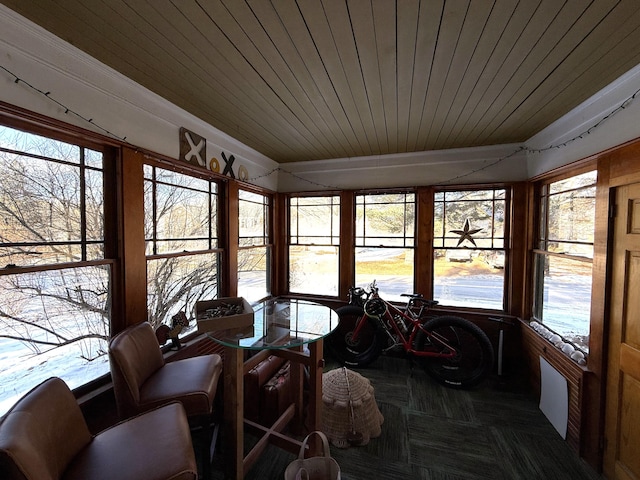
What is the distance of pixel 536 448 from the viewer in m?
2.04

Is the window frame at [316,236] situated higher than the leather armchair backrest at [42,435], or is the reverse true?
the window frame at [316,236]

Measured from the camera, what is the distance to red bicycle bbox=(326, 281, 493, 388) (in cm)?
292

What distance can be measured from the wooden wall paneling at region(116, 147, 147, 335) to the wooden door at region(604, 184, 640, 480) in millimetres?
3274

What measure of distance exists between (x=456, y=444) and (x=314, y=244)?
2.68 m

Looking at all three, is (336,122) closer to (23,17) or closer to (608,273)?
(23,17)

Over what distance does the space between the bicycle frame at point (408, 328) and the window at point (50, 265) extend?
2527mm

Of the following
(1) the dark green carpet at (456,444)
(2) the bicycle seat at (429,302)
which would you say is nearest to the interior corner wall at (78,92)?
(1) the dark green carpet at (456,444)

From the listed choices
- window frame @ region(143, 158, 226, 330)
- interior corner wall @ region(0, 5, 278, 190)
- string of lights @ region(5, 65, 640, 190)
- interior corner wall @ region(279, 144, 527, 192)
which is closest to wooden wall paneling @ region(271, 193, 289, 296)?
interior corner wall @ region(279, 144, 527, 192)

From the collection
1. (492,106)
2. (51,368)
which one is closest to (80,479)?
(51,368)

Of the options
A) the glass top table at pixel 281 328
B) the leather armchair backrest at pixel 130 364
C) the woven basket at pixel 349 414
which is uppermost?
the glass top table at pixel 281 328

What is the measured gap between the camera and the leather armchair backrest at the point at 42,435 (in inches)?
34.5

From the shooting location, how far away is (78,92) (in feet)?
5.23

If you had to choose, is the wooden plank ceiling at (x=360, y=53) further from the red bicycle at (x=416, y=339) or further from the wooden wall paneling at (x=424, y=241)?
the red bicycle at (x=416, y=339)

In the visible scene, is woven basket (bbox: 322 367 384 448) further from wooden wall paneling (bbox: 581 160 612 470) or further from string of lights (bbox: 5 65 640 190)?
string of lights (bbox: 5 65 640 190)
